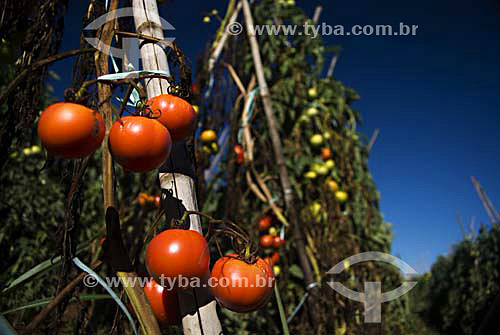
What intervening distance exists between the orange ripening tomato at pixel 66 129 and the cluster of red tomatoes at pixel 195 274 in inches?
5.5

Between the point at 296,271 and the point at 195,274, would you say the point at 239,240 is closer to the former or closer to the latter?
the point at 195,274

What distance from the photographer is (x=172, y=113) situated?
1.35 feet

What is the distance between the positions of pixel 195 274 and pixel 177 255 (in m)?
0.04

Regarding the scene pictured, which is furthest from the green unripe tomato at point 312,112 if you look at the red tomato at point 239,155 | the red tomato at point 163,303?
the red tomato at point 163,303

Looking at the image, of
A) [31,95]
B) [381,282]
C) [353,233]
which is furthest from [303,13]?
[31,95]

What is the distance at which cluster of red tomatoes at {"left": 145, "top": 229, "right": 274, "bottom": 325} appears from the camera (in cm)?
39

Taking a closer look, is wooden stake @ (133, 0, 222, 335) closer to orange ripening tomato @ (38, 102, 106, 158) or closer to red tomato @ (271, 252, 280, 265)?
orange ripening tomato @ (38, 102, 106, 158)

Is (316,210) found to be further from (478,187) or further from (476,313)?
(478,187)

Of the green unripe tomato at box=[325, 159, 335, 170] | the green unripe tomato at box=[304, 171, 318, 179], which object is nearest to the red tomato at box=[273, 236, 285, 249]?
the green unripe tomato at box=[304, 171, 318, 179]

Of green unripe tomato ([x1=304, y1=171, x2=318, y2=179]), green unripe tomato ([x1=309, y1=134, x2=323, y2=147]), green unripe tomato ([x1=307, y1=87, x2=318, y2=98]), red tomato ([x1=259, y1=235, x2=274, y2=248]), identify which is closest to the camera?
red tomato ([x1=259, y1=235, x2=274, y2=248])

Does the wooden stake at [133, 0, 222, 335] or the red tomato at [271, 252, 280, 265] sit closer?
the wooden stake at [133, 0, 222, 335]

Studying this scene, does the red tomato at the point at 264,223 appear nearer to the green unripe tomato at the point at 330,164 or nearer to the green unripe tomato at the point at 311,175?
the green unripe tomato at the point at 311,175

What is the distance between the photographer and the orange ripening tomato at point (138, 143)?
14.2 inches

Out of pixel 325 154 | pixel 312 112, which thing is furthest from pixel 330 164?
pixel 312 112
